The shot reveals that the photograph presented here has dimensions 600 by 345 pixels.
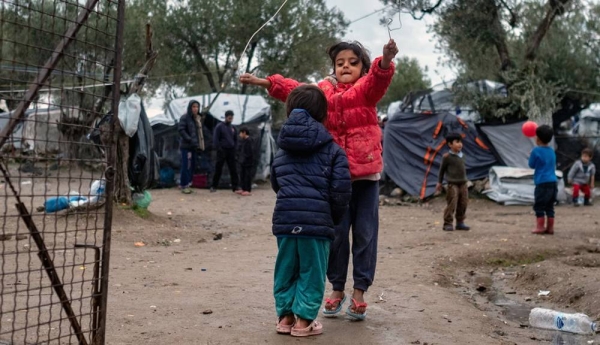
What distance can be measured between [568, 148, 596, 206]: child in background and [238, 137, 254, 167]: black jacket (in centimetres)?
727

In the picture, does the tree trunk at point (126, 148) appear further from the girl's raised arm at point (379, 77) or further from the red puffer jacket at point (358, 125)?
the girl's raised arm at point (379, 77)

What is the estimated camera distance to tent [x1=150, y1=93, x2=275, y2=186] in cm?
2041

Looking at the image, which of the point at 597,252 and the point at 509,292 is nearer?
the point at 509,292

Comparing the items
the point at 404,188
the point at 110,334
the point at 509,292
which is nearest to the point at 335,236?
the point at 110,334

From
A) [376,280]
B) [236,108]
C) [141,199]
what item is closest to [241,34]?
[236,108]

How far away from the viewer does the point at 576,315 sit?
5.38m

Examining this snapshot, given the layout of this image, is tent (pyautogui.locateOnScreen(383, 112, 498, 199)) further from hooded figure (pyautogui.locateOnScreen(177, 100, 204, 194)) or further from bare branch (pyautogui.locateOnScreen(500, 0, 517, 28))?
hooded figure (pyautogui.locateOnScreen(177, 100, 204, 194))

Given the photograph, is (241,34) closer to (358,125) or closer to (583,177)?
(583,177)

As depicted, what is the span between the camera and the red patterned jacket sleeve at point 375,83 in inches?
183

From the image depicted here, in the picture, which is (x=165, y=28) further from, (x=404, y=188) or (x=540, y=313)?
(x=540, y=313)

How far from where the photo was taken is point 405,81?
55469mm

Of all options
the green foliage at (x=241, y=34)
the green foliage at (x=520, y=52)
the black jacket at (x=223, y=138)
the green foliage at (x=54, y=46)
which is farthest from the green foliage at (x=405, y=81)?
the green foliage at (x=54, y=46)

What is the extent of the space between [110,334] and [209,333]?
1.89ft

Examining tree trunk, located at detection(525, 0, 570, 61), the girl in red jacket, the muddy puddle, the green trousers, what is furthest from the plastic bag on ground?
tree trunk, located at detection(525, 0, 570, 61)
